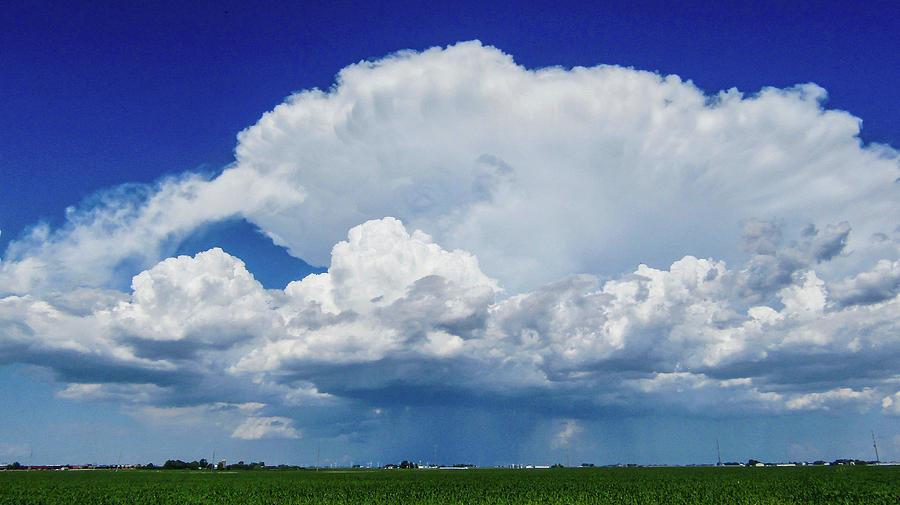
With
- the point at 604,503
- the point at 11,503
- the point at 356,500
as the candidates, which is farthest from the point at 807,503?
the point at 11,503

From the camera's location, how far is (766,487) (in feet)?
287

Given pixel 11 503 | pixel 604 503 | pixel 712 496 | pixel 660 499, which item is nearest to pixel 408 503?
pixel 604 503

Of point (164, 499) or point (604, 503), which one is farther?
point (164, 499)

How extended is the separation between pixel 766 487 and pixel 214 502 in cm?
7992

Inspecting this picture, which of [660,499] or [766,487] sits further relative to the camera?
[766,487]

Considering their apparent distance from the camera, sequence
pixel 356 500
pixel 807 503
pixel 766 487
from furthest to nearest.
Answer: pixel 766 487, pixel 356 500, pixel 807 503

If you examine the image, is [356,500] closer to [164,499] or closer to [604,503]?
[164,499]

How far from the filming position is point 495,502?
58312 millimetres

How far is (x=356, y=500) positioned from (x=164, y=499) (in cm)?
2290

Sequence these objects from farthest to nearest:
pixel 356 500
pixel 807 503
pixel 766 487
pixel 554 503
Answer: pixel 766 487 → pixel 356 500 → pixel 807 503 → pixel 554 503

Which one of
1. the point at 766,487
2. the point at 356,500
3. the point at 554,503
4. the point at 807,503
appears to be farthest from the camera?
the point at 766,487

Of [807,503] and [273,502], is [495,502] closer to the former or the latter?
[273,502]

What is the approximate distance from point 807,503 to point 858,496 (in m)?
8.67

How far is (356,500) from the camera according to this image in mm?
65438
